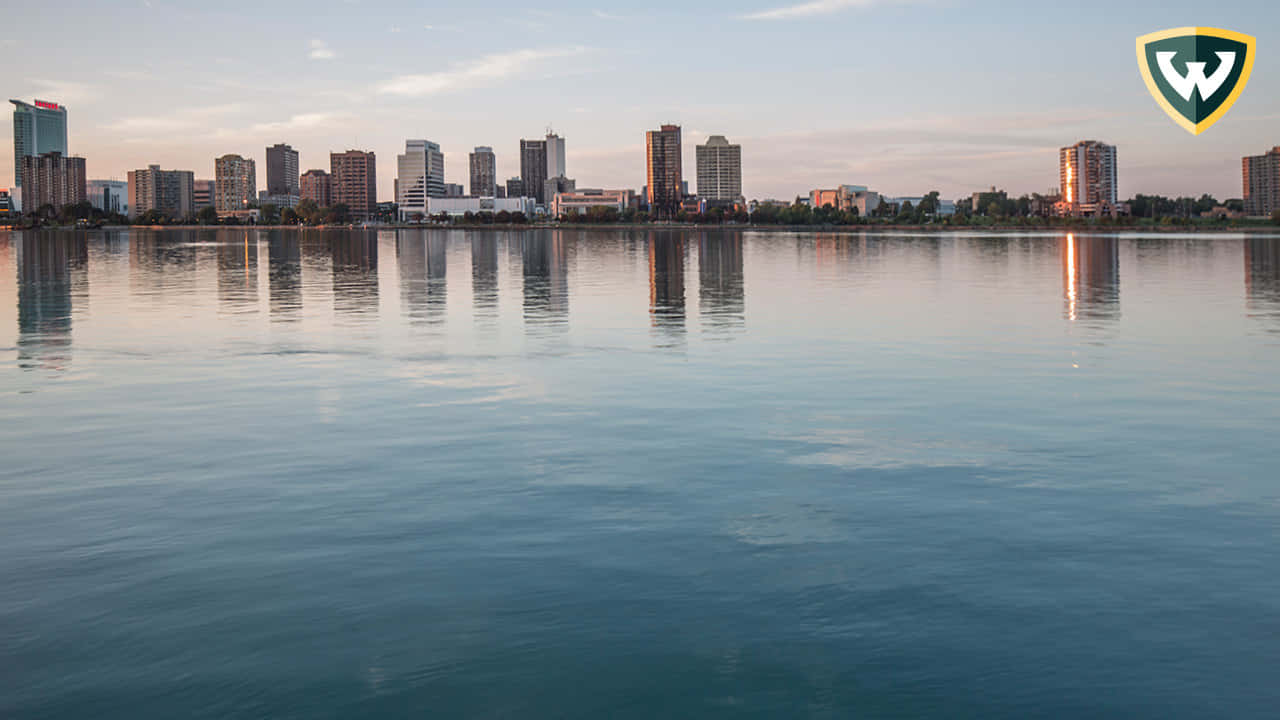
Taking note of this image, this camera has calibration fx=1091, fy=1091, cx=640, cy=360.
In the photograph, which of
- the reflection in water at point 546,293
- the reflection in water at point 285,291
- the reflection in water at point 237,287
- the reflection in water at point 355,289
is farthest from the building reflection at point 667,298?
the reflection in water at point 237,287

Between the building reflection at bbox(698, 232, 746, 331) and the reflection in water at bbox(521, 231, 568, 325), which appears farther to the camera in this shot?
the reflection in water at bbox(521, 231, 568, 325)

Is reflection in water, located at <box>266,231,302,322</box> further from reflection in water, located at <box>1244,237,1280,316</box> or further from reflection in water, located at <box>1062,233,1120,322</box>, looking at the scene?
reflection in water, located at <box>1244,237,1280,316</box>

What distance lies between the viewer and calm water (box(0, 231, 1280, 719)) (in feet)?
32.4

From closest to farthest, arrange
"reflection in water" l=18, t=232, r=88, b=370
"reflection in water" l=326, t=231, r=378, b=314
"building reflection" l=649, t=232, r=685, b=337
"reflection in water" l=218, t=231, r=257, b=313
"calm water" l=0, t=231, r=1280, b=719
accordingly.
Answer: "calm water" l=0, t=231, r=1280, b=719 → "reflection in water" l=18, t=232, r=88, b=370 → "building reflection" l=649, t=232, r=685, b=337 → "reflection in water" l=326, t=231, r=378, b=314 → "reflection in water" l=218, t=231, r=257, b=313

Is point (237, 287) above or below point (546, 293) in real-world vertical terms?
above

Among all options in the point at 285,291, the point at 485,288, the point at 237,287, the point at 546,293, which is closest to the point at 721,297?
the point at 546,293

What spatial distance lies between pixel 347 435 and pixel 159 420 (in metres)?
4.77

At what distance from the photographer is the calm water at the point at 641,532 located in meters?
9.87

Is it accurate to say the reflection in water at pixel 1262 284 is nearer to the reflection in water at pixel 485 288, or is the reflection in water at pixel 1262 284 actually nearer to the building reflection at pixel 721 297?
the building reflection at pixel 721 297

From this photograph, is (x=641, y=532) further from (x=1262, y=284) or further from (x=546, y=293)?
(x=1262, y=284)

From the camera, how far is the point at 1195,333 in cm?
3922

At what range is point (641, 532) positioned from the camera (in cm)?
1426

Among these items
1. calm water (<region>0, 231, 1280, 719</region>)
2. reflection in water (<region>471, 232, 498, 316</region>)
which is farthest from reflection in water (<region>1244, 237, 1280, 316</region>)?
reflection in water (<region>471, 232, 498, 316</region>)

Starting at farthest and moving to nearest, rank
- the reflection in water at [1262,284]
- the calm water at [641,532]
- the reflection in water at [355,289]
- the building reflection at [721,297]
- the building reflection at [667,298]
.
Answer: the reflection in water at [355,289] < the reflection in water at [1262,284] < the building reflection at [721,297] < the building reflection at [667,298] < the calm water at [641,532]
